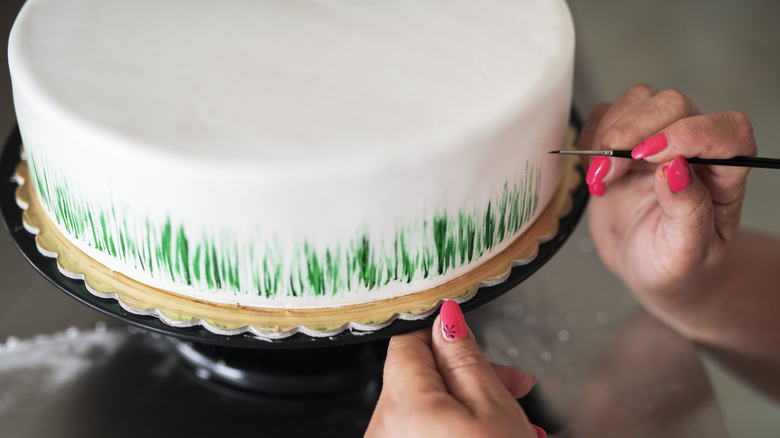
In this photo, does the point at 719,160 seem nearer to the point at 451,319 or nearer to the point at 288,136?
the point at 451,319

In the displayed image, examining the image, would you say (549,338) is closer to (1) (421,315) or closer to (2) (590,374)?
(2) (590,374)

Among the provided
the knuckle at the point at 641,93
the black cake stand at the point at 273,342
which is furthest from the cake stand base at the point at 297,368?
the knuckle at the point at 641,93

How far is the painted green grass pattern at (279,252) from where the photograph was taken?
2.04ft

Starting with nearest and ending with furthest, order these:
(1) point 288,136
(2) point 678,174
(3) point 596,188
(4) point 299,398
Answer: (1) point 288,136, (2) point 678,174, (3) point 596,188, (4) point 299,398

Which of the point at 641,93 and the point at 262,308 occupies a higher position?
the point at 641,93

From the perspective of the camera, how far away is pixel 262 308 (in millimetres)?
663

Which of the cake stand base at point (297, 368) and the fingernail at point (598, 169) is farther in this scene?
the cake stand base at point (297, 368)

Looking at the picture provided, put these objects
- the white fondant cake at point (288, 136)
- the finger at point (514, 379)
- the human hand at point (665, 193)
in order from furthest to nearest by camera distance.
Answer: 1. the finger at point (514, 379)
2. the human hand at point (665, 193)
3. the white fondant cake at point (288, 136)

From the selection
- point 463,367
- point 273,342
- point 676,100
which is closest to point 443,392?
point 463,367

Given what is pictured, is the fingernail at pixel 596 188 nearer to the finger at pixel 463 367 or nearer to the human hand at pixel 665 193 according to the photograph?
the human hand at pixel 665 193

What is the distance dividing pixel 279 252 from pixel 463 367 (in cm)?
21

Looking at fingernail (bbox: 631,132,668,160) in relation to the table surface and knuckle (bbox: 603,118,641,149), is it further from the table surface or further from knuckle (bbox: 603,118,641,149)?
the table surface

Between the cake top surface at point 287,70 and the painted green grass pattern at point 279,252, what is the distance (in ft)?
0.26

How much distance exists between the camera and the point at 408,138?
590 mm
